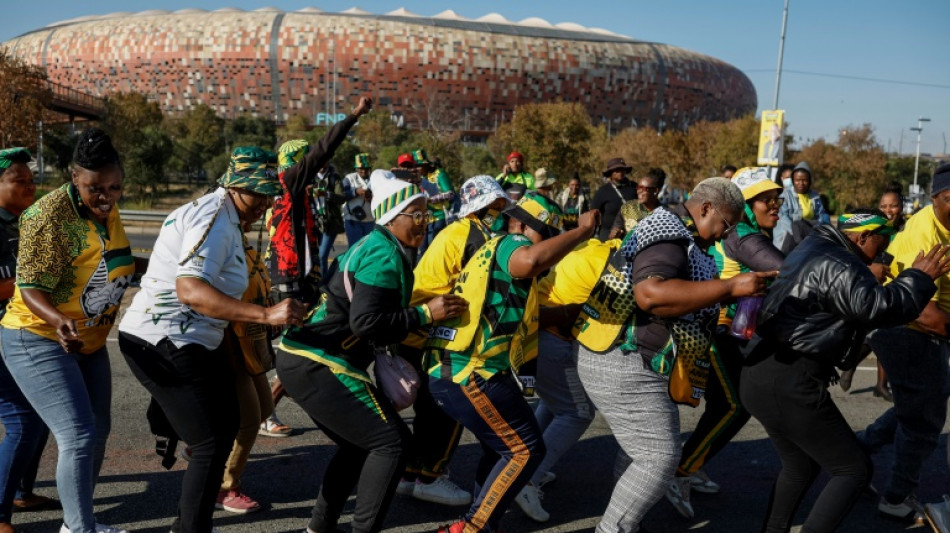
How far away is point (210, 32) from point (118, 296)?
93090 mm

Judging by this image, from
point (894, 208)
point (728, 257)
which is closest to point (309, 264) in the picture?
point (728, 257)

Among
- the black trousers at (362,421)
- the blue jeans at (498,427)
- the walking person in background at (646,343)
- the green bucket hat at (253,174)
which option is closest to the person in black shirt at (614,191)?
the walking person in background at (646,343)

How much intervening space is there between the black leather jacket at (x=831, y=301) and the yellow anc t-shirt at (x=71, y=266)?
115 inches

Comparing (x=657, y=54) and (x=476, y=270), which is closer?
(x=476, y=270)

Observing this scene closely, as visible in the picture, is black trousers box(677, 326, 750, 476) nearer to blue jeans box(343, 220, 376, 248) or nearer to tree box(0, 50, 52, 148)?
blue jeans box(343, 220, 376, 248)

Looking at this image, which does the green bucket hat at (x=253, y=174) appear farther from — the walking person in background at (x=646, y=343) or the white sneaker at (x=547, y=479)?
the white sneaker at (x=547, y=479)

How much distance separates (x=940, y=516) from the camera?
3.95 meters

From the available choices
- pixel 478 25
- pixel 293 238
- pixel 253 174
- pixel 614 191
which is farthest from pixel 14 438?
pixel 478 25

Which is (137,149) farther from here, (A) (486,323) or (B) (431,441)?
(A) (486,323)

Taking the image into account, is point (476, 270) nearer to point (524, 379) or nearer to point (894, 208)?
point (524, 379)

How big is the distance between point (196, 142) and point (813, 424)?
163ft

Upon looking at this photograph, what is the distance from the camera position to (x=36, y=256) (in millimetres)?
3436

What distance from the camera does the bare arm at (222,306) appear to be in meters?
3.16

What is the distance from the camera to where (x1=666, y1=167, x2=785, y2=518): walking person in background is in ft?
14.3
